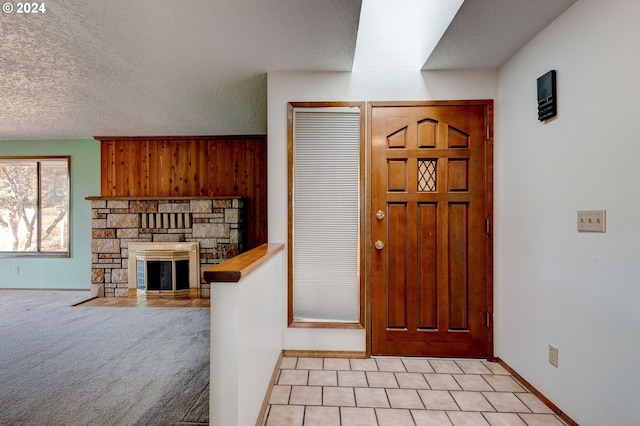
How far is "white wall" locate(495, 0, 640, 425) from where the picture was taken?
147cm

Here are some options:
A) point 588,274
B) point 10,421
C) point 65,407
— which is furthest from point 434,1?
point 10,421

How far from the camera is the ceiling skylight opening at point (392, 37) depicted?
95.3 inches

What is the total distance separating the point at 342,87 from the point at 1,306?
16.9ft

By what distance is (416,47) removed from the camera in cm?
253

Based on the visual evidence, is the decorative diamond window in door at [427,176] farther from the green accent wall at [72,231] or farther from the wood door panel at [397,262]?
the green accent wall at [72,231]

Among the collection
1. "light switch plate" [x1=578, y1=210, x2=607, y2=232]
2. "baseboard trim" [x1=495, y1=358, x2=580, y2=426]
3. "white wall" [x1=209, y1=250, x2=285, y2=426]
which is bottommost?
"baseboard trim" [x1=495, y1=358, x2=580, y2=426]

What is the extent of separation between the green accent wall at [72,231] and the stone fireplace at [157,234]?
519 mm

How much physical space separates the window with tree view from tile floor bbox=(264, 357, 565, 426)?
486 centimetres

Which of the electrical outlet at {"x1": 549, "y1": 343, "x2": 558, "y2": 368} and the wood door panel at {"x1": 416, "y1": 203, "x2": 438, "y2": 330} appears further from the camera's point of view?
the wood door panel at {"x1": 416, "y1": 203, "x2": 438, "y2": 330}

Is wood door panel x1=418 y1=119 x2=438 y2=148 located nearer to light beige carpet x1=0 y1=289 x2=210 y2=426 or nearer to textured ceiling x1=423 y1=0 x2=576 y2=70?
textured ceiling x1=423 y1=0 x2=576 y2=70

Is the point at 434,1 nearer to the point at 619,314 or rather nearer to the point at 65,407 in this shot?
the point at 619,314

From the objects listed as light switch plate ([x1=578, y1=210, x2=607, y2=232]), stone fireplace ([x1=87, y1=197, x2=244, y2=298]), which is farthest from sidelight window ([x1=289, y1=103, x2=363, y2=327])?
stone fireplace ([x1=87, y1=197, x2=244, y2=298])

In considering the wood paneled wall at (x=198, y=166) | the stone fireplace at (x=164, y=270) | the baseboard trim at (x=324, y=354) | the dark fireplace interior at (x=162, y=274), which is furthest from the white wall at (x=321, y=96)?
the dark fireplace interior at (x=162, y=274)

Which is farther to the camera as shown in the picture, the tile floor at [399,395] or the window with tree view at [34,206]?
the window with tree view at [34,206]
